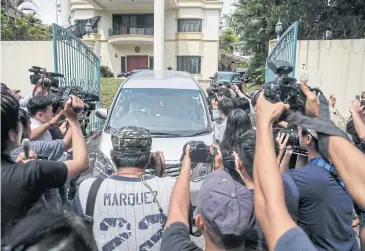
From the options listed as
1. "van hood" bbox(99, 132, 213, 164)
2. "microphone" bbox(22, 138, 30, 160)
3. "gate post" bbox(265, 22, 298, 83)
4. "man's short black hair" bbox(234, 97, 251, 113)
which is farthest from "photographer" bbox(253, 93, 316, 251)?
"gate post" bbox(265, 22, 298, 83)

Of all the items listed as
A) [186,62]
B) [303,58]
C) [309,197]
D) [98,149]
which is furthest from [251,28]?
[309,197]

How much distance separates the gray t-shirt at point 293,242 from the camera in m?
1.18

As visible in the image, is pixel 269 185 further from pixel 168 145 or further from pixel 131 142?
pixel 168 145

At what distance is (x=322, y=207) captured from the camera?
6.54ft

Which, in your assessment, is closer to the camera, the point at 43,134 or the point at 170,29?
the point at 43,134

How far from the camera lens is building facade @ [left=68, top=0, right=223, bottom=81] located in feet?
89.0

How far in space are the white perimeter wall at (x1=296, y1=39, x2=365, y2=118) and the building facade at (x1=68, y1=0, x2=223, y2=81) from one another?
55.4 ft

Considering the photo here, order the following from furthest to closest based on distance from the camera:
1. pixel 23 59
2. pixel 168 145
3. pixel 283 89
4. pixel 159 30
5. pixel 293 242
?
pixel 159 30 < pixel 23 59 < pixel 168 145 < pixel 283 89 < pixel 293 242

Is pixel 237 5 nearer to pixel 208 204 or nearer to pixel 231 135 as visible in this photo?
pixel 231 135

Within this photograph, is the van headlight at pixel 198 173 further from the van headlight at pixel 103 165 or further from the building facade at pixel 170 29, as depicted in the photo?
the building facade at pixel 170 29

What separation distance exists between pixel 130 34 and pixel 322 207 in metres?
27.6

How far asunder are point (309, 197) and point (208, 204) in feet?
2.71

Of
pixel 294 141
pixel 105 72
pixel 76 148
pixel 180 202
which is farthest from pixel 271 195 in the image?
pixel 105 72

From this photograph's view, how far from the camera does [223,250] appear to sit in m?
1.42
